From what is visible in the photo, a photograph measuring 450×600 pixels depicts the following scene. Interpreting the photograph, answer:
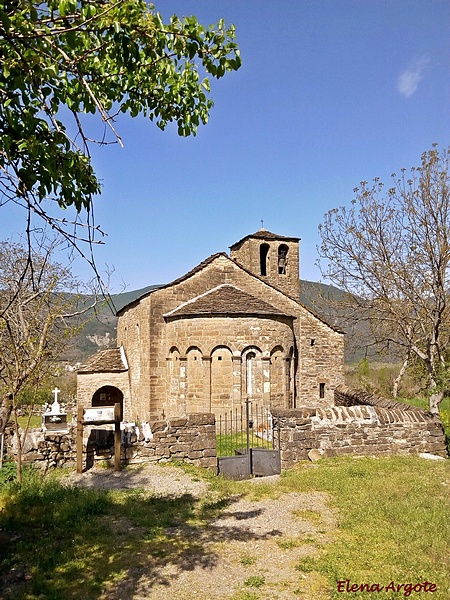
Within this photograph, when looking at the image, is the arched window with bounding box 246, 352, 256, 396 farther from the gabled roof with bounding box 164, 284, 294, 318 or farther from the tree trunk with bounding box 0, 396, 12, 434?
the tree trunk with bounding box 0, 396, 12, 434

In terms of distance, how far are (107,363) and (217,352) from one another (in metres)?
8.39

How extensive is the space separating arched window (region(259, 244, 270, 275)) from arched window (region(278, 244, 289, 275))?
2.32ft

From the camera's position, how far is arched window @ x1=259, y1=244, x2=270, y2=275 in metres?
23.0

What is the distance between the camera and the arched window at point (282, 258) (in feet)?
75.8

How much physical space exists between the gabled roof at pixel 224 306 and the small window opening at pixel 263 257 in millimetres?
5752

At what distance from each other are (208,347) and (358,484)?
7.86 meters

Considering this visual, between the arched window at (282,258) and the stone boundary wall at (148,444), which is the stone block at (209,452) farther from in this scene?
the arched window at (282,258)

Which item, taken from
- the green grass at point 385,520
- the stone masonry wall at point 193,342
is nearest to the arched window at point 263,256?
the stone masonry wall at point 193,342

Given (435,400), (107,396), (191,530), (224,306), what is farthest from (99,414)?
(107,396)

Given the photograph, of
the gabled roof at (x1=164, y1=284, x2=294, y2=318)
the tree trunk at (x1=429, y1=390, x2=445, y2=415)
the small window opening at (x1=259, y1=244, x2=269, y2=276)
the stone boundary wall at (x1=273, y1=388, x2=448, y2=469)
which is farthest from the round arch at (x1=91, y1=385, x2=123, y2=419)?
the tree trunk at (x1=429, y1=390, x2=445, y2=415)

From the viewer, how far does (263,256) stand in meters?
23.2

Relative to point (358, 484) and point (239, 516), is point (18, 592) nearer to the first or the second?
point (239, 516)

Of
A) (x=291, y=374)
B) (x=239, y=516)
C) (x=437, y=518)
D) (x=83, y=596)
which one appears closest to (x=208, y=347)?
(x=291, y=374)

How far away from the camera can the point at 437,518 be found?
6.54m
